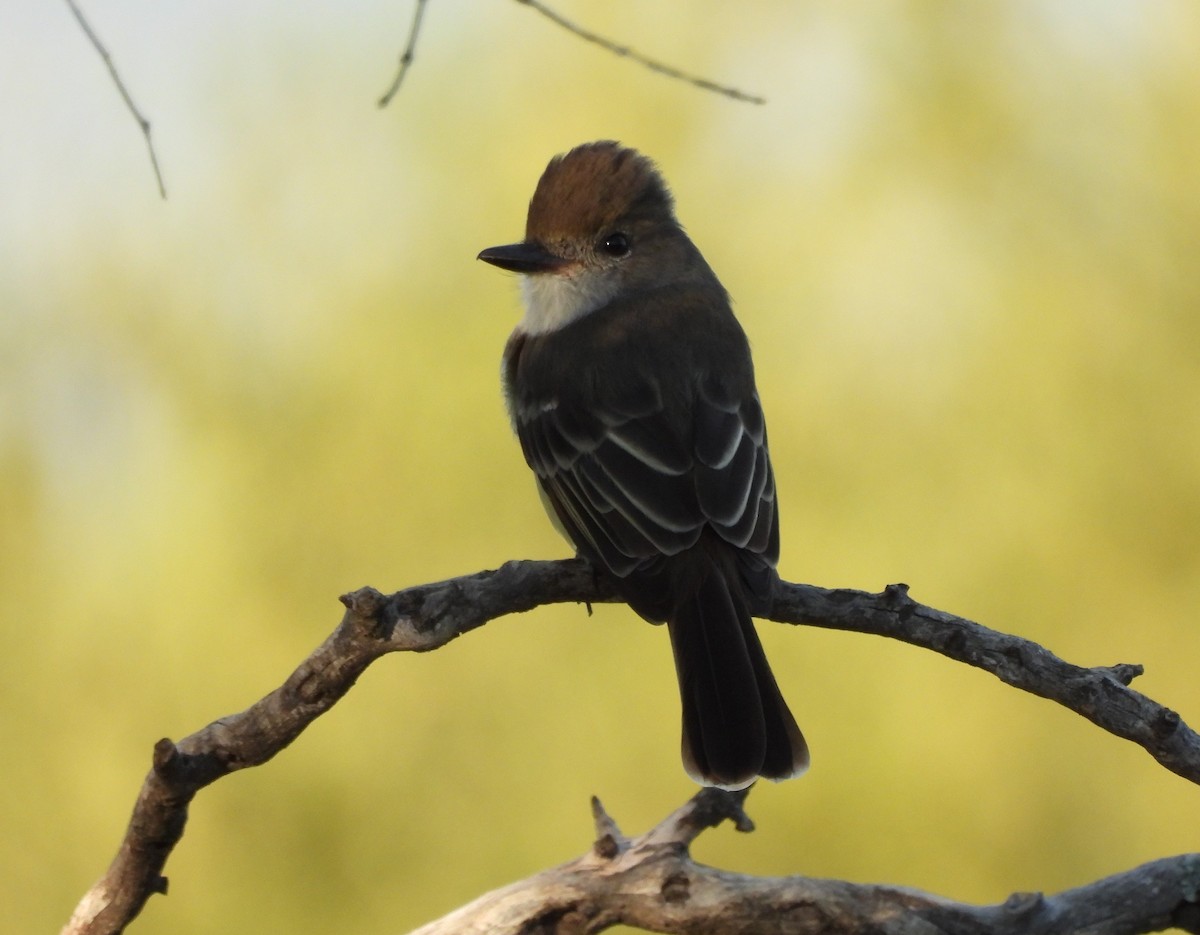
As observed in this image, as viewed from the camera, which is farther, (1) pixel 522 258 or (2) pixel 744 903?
(1) pixel 522 258

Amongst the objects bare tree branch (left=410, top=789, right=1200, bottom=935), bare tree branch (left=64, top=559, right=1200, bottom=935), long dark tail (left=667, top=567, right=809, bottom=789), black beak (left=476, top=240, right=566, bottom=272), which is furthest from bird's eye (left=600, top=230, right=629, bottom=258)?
bare tree branch (left=410, top=789, right=1200, bottom=935)

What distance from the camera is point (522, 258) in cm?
446

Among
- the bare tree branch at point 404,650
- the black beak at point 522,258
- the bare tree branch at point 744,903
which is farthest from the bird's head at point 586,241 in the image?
the bare tree branch at point 744,903

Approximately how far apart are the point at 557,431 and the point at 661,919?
1.51 m

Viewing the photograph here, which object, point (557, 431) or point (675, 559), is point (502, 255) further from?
point (675, 559)

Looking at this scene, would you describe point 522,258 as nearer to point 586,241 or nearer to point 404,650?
point 586,241

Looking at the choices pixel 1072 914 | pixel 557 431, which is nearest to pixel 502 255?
pixel 557 431

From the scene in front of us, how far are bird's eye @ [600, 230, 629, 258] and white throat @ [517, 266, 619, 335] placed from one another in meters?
0.08

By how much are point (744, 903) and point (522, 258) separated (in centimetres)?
220

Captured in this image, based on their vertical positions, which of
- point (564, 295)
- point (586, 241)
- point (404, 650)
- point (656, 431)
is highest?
point (586, 241)

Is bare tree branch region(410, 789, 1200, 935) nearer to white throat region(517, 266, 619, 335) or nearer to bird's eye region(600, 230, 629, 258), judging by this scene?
white throat region(517, 266, 619, 335)

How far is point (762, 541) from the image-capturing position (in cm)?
369

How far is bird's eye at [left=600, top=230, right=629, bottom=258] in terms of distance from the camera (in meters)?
4.63

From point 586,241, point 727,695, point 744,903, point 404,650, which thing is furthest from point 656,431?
point 744,903
